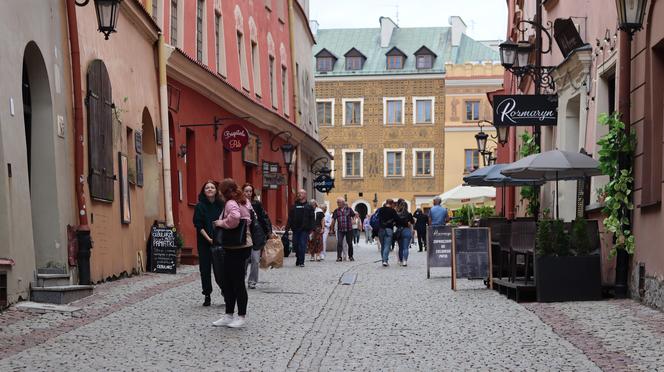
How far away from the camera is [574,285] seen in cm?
1366

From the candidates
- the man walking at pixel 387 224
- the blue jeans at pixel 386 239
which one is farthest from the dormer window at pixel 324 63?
the blue jeans at pixel 386 239

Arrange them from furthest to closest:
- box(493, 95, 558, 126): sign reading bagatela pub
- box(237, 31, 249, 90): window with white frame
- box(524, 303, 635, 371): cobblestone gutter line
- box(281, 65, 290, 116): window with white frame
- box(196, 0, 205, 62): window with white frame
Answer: box(281, 65, 290, 116): window with white frame → box(237, 31, 249, 90): window with white frame → box(196, 0, 205, 62): window with white frame → box(493, 95, 558, 126): sign reading bagatela pub → box(524, 303, 635, 371): cobblestone gutter line

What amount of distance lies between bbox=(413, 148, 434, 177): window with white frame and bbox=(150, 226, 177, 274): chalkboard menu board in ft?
168

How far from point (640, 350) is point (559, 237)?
4780 millimetres

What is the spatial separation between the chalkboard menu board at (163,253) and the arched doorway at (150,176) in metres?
1.35

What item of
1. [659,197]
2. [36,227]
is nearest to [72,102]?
[36,227]

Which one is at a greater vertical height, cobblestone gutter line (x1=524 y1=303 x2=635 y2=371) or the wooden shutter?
the wooden shutter

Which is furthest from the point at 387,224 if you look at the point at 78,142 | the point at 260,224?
the point at 78,142

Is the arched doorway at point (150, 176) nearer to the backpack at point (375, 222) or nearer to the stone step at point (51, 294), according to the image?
the backpack at point (375, 222)

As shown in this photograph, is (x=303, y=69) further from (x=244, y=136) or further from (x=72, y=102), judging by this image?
(x=72, y=102)

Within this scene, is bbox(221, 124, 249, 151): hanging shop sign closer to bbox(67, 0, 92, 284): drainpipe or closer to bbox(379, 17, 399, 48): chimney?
bbox(67, 0, 92, 284): drainpipe

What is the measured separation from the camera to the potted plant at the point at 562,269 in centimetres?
1362

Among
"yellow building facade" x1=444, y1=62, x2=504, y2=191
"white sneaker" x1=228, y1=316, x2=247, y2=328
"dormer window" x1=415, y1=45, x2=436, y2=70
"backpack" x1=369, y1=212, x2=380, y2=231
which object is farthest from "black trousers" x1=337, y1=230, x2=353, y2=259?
"dormer window" x1=415, y1=45, x2=436, y2=70

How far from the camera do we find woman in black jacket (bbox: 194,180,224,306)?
522 inches
